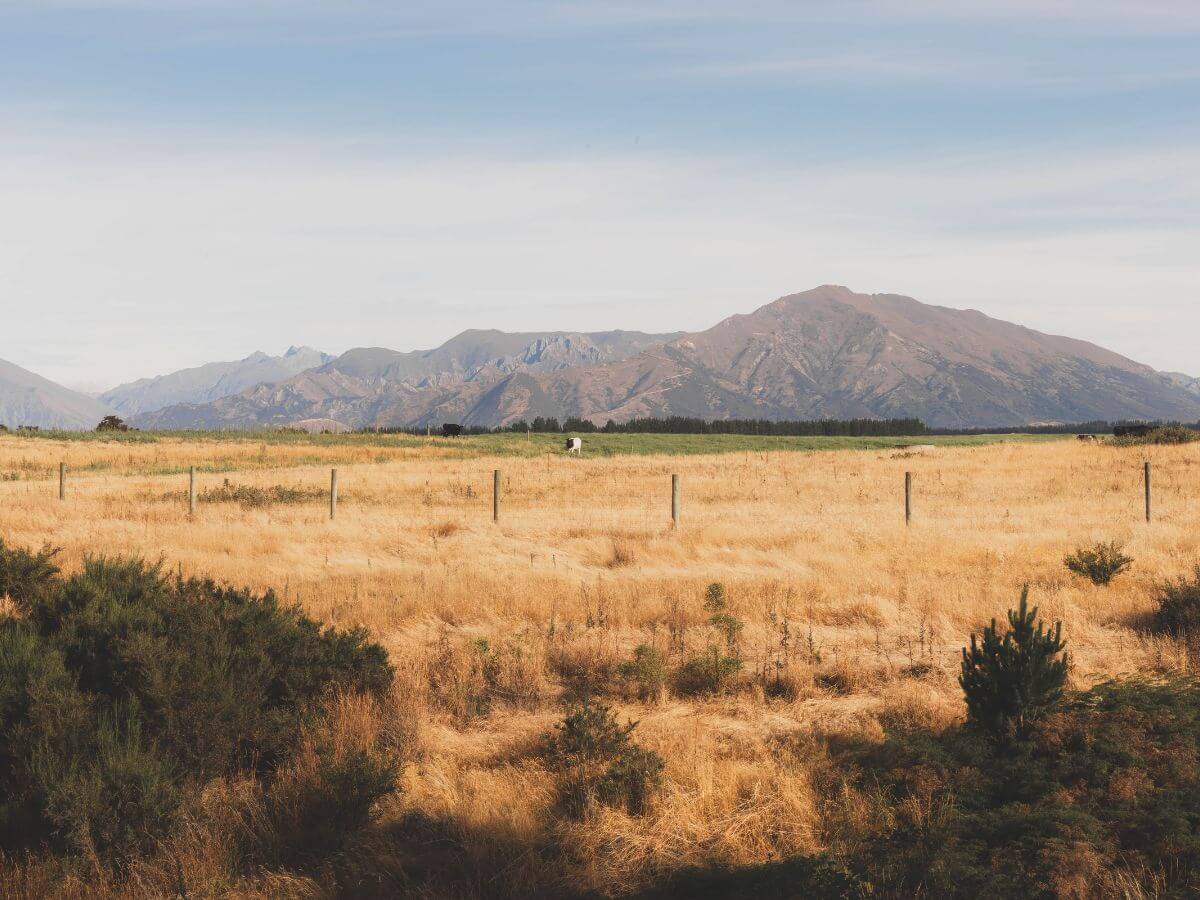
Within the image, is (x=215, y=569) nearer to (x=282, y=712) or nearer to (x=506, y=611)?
(x=506, y=611)

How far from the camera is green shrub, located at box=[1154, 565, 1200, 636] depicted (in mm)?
11797

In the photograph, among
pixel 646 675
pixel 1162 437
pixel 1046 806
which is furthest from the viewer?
pixel 1162 437

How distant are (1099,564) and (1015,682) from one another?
976 centimetres

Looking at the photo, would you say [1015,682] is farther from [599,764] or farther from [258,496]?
[258,496]

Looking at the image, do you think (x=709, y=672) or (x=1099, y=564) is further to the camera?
(x=1099, y=564)

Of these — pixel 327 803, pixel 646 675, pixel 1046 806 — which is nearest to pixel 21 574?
pixel 327 803

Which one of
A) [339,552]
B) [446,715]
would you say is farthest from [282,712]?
[339,552]

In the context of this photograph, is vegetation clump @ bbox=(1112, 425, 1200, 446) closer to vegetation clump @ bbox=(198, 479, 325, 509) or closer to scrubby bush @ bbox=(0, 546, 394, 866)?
vegetation clump @ bbox=(198, 479, 325, 509)

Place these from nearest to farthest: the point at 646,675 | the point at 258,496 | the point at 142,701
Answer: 1. the point at 142,701
2. the point at 646,675
3. the point at 258,496

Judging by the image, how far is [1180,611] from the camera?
39.7 ft

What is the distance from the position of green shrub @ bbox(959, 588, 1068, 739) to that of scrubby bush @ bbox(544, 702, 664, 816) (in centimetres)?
276

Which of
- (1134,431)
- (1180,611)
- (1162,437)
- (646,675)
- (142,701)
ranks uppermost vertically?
(1134,431)

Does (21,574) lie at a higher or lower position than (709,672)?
higher

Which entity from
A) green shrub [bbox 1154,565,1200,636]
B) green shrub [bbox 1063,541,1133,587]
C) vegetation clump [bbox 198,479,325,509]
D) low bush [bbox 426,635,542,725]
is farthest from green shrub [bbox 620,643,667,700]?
vegetation clump [bbox 198,479,325,509]
